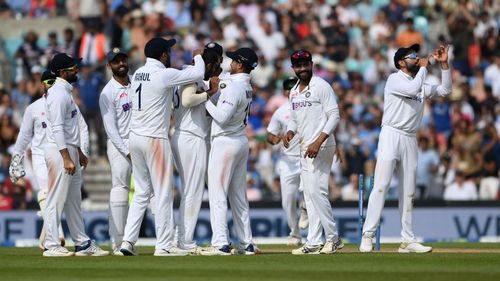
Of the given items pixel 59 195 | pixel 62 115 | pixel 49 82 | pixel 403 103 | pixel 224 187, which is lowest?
pixel 59 195

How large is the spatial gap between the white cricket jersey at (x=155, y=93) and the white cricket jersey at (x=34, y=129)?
2100mm

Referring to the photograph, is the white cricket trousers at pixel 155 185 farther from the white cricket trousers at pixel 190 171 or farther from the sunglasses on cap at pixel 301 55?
the sunglasses on cap at pixel 301 55

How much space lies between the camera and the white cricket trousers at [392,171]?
1750cm

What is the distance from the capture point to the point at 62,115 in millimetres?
16938

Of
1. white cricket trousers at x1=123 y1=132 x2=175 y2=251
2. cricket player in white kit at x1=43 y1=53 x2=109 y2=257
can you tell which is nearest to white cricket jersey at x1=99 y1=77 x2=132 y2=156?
cricket player in white kit at x1=43 y1=53 x2=109 y2=257

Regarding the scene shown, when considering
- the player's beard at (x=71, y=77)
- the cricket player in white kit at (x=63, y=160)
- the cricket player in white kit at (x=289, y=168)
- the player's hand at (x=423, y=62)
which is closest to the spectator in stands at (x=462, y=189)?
the cricket player in white kit at (x=289, y=168)

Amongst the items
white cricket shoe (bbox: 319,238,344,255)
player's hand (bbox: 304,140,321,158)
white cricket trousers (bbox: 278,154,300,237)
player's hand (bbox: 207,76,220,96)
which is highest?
player's hand (bbox: 207,76,220,96)

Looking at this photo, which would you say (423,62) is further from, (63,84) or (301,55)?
(63,84)

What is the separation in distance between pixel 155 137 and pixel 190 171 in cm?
63

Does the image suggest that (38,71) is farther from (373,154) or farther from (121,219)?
(121,219)

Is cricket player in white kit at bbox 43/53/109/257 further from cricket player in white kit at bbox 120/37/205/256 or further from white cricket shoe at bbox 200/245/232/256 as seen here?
white cricket shoe at bbox 200/245/232/256

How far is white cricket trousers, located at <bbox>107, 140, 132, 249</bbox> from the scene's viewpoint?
17.8m

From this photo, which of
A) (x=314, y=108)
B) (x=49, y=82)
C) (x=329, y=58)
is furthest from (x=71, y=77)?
(x=329, y=58)

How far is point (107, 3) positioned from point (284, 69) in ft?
15.1
